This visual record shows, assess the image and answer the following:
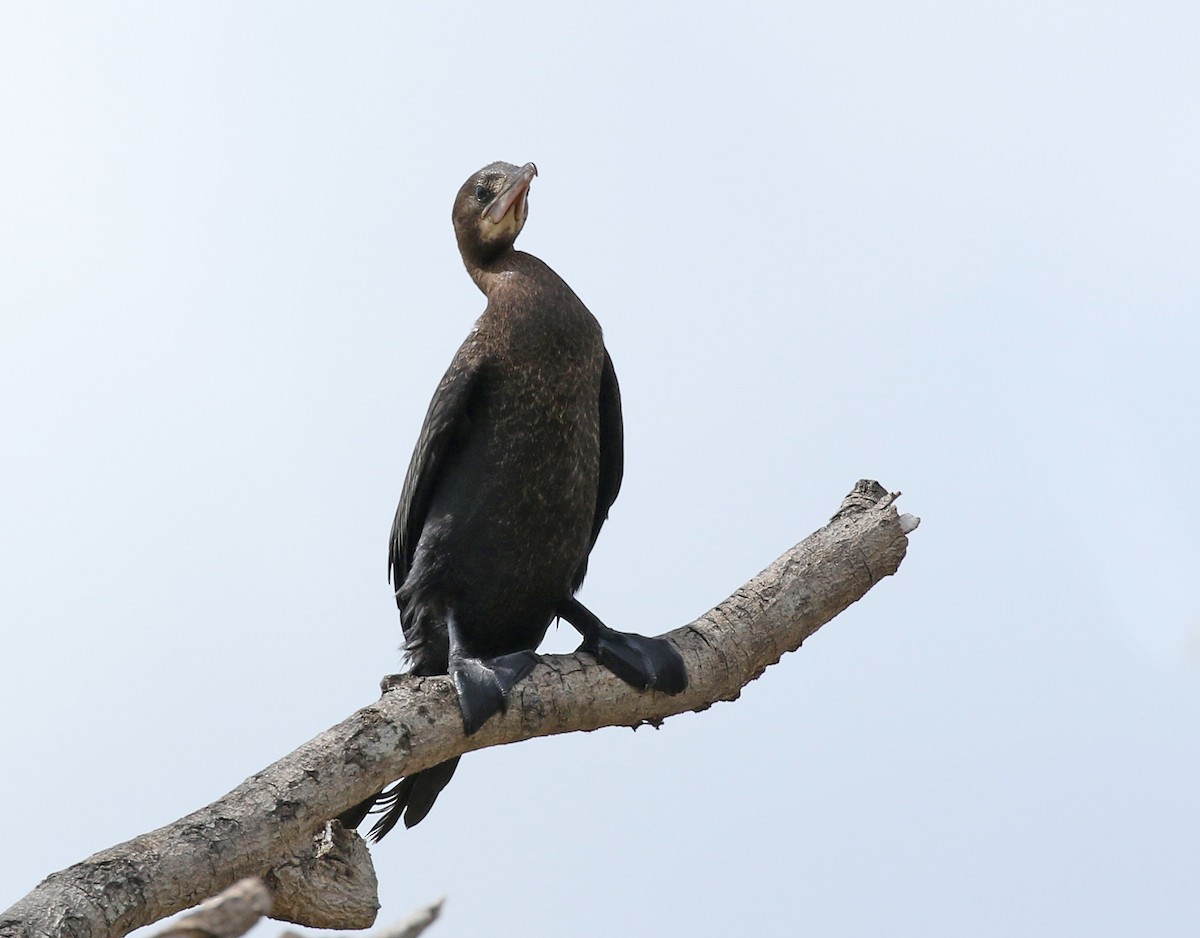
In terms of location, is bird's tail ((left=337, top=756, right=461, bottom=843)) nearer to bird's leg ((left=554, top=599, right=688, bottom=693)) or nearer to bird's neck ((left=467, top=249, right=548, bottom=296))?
bird's leg ((left=554, top=599, right=688, bottom=693))

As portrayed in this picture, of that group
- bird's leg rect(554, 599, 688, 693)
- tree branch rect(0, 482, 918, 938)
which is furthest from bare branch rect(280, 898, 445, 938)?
bird's leg rect(554, 599, 688, 693)

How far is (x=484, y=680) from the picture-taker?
4.49 meters

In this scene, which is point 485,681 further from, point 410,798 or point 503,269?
point 503,269

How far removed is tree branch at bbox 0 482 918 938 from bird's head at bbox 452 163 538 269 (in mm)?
1493

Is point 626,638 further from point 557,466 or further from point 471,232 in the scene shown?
point 471,232

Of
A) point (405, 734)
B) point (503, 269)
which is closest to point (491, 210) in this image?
point (503, 269)

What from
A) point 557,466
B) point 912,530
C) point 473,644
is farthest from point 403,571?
point 912,530

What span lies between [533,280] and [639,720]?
59.2 inches

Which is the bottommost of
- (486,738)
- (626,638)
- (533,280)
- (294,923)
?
(294,923)

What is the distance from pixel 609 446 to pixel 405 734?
1463 millimetres

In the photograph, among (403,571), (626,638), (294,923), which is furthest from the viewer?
(403,571)

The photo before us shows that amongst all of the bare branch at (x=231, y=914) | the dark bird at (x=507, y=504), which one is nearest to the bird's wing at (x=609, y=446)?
the dark bird at (x=507, y=504)

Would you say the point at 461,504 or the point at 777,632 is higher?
the point at 461,504

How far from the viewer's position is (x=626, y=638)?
4.80 m
